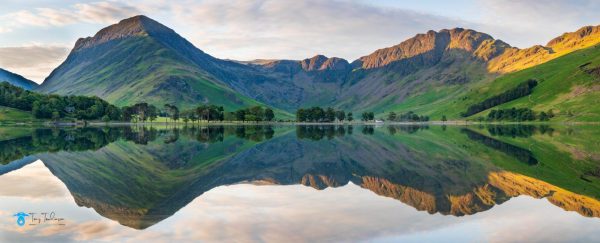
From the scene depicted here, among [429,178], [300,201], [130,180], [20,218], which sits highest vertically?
[20,218]

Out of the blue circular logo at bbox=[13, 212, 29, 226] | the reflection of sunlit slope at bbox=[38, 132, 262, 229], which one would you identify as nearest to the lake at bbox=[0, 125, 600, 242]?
the reflection of sunlit slope at bbox=[38, 132, 262, 229]

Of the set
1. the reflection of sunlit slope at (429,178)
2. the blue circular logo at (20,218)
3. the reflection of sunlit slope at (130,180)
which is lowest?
the reflection of sunlit slope at (429,178)

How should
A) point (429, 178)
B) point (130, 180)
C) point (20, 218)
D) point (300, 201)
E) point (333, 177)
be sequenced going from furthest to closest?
1. point (333, 177)
2. point (429, 178)
3. point (130, 180)
4. point (300, 201)
5. point (20, 218)

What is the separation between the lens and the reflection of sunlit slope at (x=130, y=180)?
2623 cm

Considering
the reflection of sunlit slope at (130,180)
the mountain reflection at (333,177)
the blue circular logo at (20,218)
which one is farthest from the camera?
the mountain reflection at (333,177)

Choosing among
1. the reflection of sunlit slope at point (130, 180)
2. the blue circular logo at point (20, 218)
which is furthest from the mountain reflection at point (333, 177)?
the blue circular logo at point (20, 218)

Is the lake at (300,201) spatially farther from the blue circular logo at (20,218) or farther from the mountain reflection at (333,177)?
the blue circular logo at (20,218)

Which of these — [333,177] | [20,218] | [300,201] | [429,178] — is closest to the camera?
[20,218]

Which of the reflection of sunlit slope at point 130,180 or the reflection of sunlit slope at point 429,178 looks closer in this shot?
the reflection of sunlit slope at point 130,180

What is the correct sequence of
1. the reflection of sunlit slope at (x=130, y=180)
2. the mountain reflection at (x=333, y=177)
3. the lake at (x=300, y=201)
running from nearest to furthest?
the lake at (x=300, y=201) → the reflection of sunlit slope at (x=130, y=180) → the mountain reflection at (x=333, y=177)

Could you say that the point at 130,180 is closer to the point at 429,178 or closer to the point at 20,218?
the point at 20,218

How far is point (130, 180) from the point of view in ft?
126

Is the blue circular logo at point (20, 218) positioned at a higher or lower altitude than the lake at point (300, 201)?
higher

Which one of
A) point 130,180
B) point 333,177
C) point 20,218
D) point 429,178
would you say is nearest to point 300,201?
point 333,177
